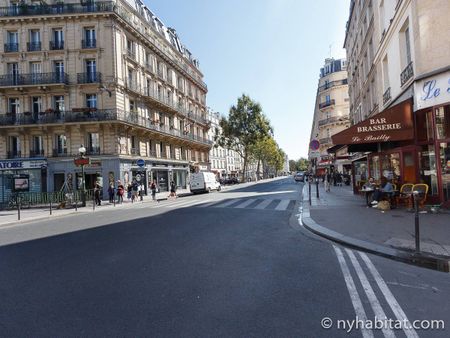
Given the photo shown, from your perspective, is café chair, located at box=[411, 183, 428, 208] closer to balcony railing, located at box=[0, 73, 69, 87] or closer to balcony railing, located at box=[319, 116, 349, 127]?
balcony railing, located at box=[0, 73, 69, 87]

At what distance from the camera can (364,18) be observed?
19.4 metres

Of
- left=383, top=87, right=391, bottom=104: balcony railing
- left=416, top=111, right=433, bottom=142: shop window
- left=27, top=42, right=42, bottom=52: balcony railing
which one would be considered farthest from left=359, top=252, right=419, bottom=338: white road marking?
left=27, top=42, right=42, bottom=52: balcony railing

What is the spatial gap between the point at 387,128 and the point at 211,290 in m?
9.30

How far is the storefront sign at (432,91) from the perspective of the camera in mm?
8938

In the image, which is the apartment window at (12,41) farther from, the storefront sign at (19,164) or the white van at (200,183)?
the white van at (200,183)

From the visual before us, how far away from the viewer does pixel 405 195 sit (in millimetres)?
10758

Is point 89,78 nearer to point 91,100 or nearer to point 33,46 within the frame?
point 91,100

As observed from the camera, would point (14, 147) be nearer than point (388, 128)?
No

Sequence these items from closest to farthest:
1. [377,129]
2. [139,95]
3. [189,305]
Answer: [189,305] < [377,129] < [139,95]

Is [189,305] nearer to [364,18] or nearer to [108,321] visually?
[108,321]

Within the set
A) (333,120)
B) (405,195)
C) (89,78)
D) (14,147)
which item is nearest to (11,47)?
(89,78)

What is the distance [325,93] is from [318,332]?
169 feet

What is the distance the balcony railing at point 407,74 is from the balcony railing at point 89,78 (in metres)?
23.8

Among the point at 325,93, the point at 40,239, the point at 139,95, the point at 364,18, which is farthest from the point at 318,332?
the point at 325,93
